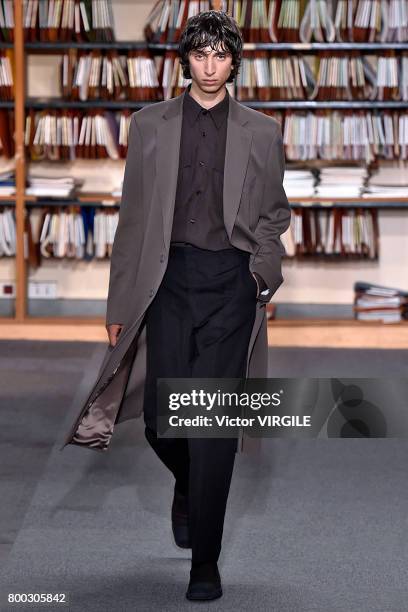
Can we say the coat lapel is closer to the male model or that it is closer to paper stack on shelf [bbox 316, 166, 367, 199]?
the male model

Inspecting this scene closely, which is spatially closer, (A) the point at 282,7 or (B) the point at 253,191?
(B) the point at 253,191

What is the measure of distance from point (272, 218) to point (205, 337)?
0.36 meters

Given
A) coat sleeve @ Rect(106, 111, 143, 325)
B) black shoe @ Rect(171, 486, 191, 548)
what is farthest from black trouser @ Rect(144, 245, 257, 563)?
black shoe @ Rect(171, 486, 191, 548)

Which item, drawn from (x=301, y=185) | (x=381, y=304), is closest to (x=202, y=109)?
(x=301, y=185)

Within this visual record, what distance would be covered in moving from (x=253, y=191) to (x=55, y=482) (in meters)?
1.52

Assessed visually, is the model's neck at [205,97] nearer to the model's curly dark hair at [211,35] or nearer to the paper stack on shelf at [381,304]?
the model's curly dark hair at [211,35]

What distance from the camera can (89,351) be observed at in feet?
21.5

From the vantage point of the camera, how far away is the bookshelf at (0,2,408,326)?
678 cm

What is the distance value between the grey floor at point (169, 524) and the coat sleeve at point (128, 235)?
70 cm

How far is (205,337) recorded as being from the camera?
10.0 feet

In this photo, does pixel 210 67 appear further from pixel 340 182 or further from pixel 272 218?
pixel 340 182

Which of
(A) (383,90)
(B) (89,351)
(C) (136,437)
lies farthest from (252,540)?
(A) (383,90)

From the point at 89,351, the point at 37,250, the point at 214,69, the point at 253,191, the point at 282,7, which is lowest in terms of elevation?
the point at 89,351

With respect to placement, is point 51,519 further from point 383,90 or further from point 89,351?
point 383,90
